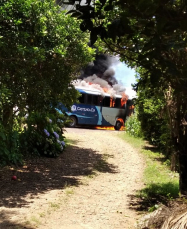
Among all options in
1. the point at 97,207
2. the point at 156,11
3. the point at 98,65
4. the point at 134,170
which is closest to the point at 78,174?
the point at 134,170

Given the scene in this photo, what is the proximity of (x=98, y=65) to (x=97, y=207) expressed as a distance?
36.0 metres

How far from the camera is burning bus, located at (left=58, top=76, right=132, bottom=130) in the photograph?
2595 cm

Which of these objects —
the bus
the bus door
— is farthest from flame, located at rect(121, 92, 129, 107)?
the bus door

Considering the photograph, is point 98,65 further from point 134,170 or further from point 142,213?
point 142,213

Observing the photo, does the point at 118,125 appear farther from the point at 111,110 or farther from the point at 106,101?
the point at 106,101

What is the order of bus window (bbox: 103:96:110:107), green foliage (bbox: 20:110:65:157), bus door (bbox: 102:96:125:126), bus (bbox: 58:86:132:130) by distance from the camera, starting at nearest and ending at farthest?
green foliage (bbox: 20:110:65:157)
bus (bbox: 58:86:132:130)
bus window (bbox: 103:96:110:107)
bus door (bbox: 102:96:125:126)

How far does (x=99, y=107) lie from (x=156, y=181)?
726 inches

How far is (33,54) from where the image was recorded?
7.71m

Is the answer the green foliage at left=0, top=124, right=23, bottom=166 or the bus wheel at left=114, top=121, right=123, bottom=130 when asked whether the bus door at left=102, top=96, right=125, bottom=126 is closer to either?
the bus wheel at left=114, top=121, right=123, bottom=130

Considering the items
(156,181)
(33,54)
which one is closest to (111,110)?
(156,181)

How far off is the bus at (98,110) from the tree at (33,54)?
14.5 meters

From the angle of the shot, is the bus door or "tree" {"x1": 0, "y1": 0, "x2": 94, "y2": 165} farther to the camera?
the bus door

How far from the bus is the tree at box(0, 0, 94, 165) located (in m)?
14.5

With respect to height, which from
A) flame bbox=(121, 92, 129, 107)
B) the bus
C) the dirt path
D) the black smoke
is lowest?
the dirt path
